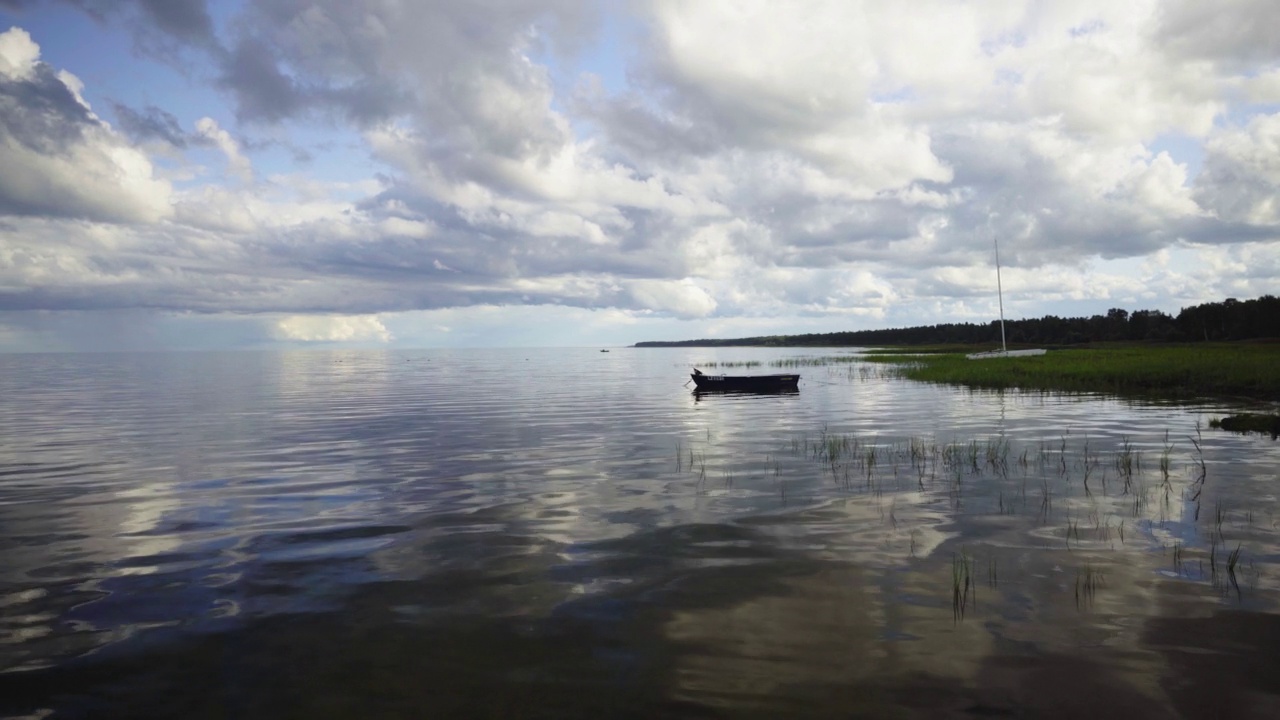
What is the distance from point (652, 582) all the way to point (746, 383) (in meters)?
51.3

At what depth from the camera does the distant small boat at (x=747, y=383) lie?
201ft

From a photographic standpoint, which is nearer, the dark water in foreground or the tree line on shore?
the dark water in foreground

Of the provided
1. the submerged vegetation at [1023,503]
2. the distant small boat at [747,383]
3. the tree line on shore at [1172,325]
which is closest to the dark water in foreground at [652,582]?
the submerged vegetation at [1023,503]

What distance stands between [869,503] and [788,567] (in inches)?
236

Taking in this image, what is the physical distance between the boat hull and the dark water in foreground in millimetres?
33114

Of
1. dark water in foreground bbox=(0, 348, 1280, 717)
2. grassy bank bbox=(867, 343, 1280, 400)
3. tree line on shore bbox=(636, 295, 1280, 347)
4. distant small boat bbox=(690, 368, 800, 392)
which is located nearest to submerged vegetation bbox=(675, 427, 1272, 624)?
dark water in foreground bbox=(0, 348, 1280, 717)

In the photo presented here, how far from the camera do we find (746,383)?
6303cm

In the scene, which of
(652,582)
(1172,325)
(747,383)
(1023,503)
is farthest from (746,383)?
(1172,325)

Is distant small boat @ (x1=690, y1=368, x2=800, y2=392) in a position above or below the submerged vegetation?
above

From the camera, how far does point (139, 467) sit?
2592cm

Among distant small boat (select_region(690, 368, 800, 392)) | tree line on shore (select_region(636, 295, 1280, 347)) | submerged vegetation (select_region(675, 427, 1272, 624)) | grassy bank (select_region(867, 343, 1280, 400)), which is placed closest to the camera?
submerged vegetation (select_region(675, 427, 1272, 624))

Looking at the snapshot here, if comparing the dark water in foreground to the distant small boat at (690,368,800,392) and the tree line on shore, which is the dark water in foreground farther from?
the tree line on shore

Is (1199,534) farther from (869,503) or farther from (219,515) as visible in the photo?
(219,515)

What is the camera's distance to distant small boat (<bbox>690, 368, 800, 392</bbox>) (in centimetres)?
6141
